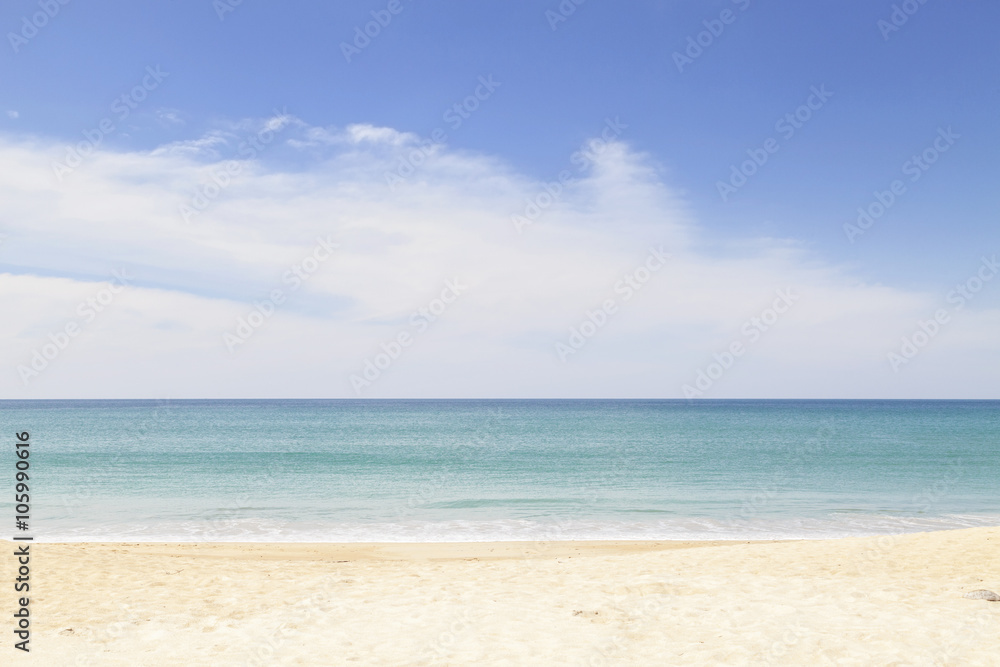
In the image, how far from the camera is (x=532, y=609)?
892 centimetres

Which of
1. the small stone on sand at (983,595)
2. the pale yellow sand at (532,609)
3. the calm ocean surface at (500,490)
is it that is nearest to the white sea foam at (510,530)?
the calm ocean surface at (500,490)

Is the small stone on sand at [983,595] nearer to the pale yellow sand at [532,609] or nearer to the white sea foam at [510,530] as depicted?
the pale yellow sand at [532,609]

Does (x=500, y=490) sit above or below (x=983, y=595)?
below

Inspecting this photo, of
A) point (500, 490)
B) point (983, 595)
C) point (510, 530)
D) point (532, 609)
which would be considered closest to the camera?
point (532, 609)

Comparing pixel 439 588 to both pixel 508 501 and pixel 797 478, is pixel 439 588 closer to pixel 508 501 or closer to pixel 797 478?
pixel 508 501

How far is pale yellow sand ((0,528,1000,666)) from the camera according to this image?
725 cm

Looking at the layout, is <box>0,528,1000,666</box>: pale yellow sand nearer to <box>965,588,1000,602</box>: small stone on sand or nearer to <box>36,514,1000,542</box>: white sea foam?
<box>965,588,1000,602</box>: small stone on sand

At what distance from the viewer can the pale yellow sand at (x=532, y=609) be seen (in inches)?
286

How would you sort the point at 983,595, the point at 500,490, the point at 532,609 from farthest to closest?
1. the point at 500,490
2. the point at 983,595
3. the point at 532,609

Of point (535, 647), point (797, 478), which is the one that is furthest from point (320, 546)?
point (797, 478)

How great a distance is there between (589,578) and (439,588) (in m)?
2.60

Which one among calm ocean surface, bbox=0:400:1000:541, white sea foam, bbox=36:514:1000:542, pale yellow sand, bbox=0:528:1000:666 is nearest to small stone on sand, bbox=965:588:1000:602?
pale yellow sand, bbox=0:528:1000:666

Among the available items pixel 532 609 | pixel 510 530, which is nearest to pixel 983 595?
pixel 532 609

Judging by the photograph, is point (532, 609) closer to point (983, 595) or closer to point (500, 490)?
point (983, 595)
